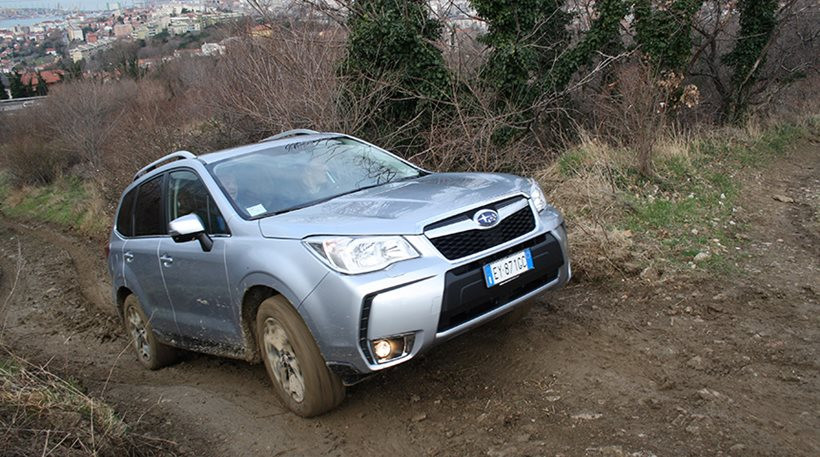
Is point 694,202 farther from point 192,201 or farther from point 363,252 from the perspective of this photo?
point 192,201

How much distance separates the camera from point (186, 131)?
16.0 metres

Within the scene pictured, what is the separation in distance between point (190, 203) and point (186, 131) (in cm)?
1180

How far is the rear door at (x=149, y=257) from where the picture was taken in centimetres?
533

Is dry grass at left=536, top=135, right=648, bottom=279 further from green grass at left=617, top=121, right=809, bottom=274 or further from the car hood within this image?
the car hood

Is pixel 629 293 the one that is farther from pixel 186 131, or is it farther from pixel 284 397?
pixel 186 131

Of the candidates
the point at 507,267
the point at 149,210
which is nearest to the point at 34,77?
the point at 149,210

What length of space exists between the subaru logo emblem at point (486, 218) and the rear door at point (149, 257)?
8.57 feet

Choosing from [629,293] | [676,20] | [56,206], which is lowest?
[56,206]

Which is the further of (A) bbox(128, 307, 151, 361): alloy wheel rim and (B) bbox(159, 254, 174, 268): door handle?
(A) bbox(128, 307, 151, 361): alloy wheel rim

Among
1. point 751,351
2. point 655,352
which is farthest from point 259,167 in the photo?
point 751,351

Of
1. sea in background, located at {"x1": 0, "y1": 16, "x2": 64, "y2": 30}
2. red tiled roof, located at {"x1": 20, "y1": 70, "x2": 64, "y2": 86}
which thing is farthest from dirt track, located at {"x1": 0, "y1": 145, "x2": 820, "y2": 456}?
sea in background, located at {"x1": 0, "y1": 16, "x2": 64, "y2": 30}

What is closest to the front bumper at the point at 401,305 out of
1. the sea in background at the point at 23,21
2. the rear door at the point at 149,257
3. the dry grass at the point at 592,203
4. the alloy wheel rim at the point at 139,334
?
the rear door at the point at 149,257

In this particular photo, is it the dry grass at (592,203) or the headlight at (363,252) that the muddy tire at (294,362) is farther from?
the dry grass at (592,203)

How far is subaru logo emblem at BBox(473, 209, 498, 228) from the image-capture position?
4004 mm
